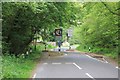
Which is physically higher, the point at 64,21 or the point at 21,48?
the point at 64,21

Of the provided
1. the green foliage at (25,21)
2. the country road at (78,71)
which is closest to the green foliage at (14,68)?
the country road at (78,71)

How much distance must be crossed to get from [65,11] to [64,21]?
6.32 ft

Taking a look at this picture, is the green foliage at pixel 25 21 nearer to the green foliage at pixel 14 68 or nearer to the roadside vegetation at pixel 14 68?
the roadside vegetation at pixel 14 68

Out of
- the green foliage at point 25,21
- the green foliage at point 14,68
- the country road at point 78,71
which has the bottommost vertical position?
the country road at point 78,71

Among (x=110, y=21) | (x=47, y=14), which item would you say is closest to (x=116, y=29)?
(x=110, y=21)

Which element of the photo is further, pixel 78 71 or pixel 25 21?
pixel 25 21

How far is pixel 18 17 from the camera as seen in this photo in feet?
109

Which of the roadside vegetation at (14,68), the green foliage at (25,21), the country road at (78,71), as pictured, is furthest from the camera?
the green foliage at (25,21)

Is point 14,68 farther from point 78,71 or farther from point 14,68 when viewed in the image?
point 78,71

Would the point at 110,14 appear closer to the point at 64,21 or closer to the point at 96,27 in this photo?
the point at 64,21

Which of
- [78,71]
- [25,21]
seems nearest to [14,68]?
[78,71]

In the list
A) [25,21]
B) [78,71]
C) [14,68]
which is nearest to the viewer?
[14,68]

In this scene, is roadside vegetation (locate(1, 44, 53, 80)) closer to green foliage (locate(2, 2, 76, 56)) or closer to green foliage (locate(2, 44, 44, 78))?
green foliage (locate(2, 44, 44, 78))

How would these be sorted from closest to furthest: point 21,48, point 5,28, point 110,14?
1. point 5,28
2. point 110,14
3. point 21,48
